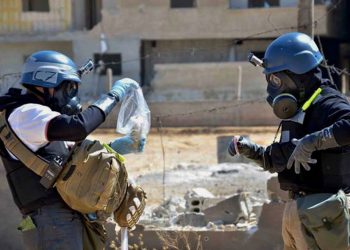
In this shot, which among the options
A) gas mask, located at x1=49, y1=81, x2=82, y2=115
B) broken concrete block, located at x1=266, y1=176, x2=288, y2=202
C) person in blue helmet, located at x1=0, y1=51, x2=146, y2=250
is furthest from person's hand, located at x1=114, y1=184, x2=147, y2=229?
broken concrete block, located at x1=266, y1=176, x2=288, y2=202

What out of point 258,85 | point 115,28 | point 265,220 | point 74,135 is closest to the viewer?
point 74,135

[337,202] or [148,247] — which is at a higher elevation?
[337,202]

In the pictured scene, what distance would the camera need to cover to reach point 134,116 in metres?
4.58

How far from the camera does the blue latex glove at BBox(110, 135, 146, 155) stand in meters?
4.39

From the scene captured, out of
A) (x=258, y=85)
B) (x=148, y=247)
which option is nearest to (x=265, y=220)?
(x=148, y=247)

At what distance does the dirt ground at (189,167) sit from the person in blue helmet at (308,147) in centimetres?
457

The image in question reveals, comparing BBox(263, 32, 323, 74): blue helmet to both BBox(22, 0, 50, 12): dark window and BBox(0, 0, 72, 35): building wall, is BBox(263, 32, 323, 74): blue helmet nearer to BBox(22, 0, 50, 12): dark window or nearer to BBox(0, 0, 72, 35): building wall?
BBox(0, 0, 72, 35): building wall

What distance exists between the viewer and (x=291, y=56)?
3.96 metres

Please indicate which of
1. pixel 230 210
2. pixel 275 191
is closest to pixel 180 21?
pixel 230 210

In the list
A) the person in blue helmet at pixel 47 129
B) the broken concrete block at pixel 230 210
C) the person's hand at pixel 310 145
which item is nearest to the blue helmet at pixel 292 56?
the person's hand at pixel 310 145

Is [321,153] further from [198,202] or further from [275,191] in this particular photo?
[198,202]

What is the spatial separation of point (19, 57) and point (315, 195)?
27.0 meters

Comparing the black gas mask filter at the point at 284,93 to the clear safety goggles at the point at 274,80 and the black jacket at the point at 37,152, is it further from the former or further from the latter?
the black jacket at the point at 37,152

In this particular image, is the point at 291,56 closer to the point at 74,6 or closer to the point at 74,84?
the point at 74,84
